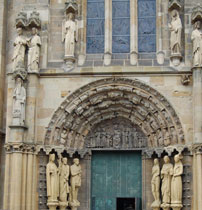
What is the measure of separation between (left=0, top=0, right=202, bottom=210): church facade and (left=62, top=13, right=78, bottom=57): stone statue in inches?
1.2

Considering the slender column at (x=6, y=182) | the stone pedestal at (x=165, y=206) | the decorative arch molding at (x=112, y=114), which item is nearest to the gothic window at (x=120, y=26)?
the decorative arch molding at (x=112, y=114)

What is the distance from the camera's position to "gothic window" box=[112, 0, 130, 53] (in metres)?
18.3

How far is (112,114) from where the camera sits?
720 inches

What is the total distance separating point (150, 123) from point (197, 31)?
3.12 m

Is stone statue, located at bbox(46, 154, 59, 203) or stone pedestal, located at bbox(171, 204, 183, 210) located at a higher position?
stone statue, located at bbox(46, 154, 59, 203)

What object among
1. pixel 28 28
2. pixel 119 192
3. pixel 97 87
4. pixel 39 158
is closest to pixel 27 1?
pixel 28 28

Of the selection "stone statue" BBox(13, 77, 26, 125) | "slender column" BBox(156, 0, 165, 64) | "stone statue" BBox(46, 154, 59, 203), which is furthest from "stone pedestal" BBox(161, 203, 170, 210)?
"stone statue" BBox(13, 77, 26, 125)

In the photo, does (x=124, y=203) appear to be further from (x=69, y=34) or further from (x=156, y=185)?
(x=69, y=34)

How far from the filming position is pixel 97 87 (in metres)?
17.7

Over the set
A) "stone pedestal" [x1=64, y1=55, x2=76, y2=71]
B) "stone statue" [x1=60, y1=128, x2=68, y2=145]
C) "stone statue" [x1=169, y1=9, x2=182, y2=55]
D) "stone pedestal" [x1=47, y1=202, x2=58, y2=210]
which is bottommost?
"stone pedestal" [x1=47, y1=202, x2=58, y2=210]

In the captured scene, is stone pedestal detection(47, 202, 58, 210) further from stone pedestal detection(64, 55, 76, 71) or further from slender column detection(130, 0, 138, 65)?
slender column detection(130, 0, 138, 65)

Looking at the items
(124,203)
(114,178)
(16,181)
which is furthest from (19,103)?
(124,203)

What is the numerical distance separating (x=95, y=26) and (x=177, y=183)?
5661mm

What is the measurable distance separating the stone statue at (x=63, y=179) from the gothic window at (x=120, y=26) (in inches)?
152
